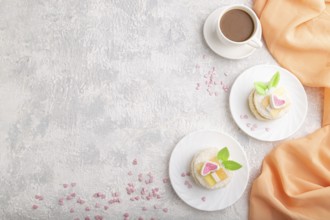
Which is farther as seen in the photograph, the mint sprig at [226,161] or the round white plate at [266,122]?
the round white plate at [266,122]

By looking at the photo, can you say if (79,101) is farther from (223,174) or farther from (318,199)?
(318,199)

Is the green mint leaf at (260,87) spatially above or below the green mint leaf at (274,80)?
below

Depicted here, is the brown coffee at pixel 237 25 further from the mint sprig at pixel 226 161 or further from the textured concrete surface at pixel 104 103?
the mint sprig at pixel 226 161

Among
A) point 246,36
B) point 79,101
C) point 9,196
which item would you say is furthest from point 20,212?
point 246,36

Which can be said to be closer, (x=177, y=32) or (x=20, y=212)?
(x=20, y=212)

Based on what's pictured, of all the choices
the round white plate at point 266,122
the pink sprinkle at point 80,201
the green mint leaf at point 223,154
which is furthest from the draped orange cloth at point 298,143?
the pink sprinkle at point 80,201

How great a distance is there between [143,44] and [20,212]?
1.78ft

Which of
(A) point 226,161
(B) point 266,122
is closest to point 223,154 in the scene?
(A) point 226,161

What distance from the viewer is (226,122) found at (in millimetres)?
1098

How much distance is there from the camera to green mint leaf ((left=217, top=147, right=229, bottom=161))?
3.17 feet

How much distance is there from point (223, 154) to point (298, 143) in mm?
234

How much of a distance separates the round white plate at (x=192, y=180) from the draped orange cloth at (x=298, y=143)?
0.18 ft

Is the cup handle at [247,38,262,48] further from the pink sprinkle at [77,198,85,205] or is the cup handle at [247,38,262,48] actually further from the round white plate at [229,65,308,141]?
the pink sprinkle at [77,198,85,205]

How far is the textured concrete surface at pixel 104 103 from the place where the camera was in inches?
40.8
